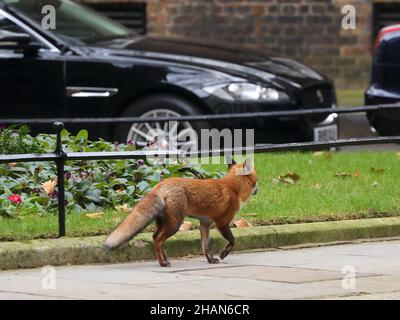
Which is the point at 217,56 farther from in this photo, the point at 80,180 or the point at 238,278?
the point at 238,278

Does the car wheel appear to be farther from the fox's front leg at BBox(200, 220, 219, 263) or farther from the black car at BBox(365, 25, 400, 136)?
the fox's front leg at BBox(200, 220, 219, 263)

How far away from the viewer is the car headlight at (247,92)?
1334 cm

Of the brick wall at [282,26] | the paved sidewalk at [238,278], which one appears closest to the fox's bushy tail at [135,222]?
the paved sidewalk at [238,278]

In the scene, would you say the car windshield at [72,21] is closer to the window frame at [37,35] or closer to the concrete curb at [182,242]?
the window frame at [37,35]

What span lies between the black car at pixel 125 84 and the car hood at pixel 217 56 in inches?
0.6

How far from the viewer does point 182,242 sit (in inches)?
368

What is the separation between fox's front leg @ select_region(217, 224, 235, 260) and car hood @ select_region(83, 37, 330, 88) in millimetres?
4652

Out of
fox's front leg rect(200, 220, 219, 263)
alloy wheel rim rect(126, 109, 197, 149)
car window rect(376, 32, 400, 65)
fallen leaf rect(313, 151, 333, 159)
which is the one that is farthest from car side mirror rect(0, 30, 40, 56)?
fox's front leg rect(200, 220, 219, 263)

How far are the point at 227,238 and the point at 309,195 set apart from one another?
7.09 feet

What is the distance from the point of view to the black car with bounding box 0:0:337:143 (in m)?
13.3

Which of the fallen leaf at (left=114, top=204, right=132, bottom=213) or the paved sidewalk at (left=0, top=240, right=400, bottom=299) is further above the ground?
the fallen leaf at (left=114, top=204, right=132, bottom=213)

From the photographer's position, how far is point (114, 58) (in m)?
13.4

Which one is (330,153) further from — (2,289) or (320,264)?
(2,289)

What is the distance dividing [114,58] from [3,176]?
3305mm
